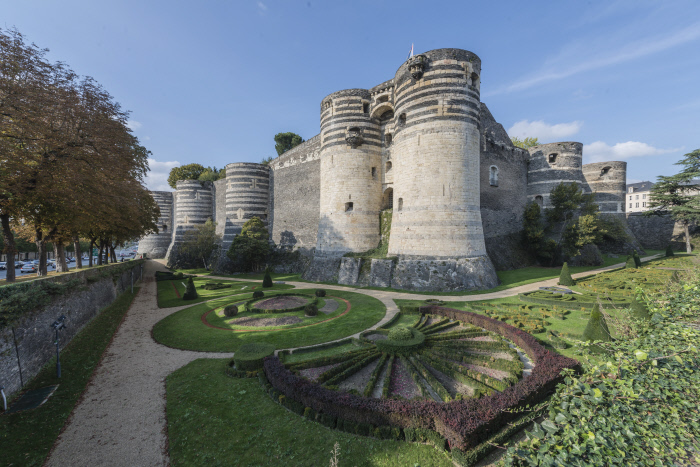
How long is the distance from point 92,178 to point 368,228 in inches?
784

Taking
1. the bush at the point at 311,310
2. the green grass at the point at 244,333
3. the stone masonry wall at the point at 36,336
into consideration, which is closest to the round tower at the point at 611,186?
the green grass at the point at 244,333

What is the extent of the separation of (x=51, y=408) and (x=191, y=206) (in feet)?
147

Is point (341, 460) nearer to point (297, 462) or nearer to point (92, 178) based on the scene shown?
point (297, 462)

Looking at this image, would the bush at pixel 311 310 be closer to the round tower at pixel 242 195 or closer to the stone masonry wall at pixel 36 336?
the stone masonry wall at pixel 36 336

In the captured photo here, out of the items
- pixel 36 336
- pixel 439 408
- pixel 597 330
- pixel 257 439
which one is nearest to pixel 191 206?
pixel 36 336

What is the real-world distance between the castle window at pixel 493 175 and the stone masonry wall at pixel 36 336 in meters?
34.3

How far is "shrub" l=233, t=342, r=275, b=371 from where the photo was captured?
9.95 m

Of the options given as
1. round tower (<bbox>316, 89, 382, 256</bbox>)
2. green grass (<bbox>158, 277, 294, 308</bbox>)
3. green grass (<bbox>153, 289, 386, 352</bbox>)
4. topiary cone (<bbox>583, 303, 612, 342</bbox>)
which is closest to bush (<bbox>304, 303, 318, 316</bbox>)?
green grass (<bbox>153, 289, 386, 352</bbox>)

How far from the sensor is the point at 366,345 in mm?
11812

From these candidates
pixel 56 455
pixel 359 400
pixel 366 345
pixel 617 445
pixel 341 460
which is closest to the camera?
pixel 617 445

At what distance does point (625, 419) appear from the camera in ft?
11.9

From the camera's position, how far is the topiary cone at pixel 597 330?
9.78 m

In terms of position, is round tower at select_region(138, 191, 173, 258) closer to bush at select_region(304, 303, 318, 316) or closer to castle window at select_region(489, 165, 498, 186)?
bush at select_region(304, 303, 318, 316)

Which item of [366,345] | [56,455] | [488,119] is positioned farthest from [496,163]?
[56,455]
